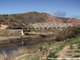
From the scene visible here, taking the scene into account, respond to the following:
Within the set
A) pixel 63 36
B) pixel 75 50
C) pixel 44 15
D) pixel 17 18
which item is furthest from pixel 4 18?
pixel 75 50

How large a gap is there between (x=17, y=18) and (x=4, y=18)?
659cm

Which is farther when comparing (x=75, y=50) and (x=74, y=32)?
(x=74, y=32)

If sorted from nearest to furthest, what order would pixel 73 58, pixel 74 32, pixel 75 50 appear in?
1. pixel 73 58
2. pixel 75 50
3. pixel 74 32

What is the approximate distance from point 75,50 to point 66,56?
1456 mm

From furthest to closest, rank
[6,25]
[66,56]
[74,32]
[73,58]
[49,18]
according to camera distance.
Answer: [49,18] → [6,25] → [74,32] → [66,56] → [73,58]

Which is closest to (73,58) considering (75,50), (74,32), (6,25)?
(75,50)

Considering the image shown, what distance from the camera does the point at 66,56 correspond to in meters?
15.9

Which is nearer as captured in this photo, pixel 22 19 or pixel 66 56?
pixel 66 56

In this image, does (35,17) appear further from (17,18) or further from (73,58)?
(73,58)

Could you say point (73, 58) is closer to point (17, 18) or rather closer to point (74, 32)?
point (74, 32)

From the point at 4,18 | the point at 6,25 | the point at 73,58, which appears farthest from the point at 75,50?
the point at 4,18

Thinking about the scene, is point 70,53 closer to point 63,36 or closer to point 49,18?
point 63,36

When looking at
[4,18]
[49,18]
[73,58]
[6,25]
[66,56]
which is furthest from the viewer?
[49,18]

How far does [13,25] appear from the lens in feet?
383
